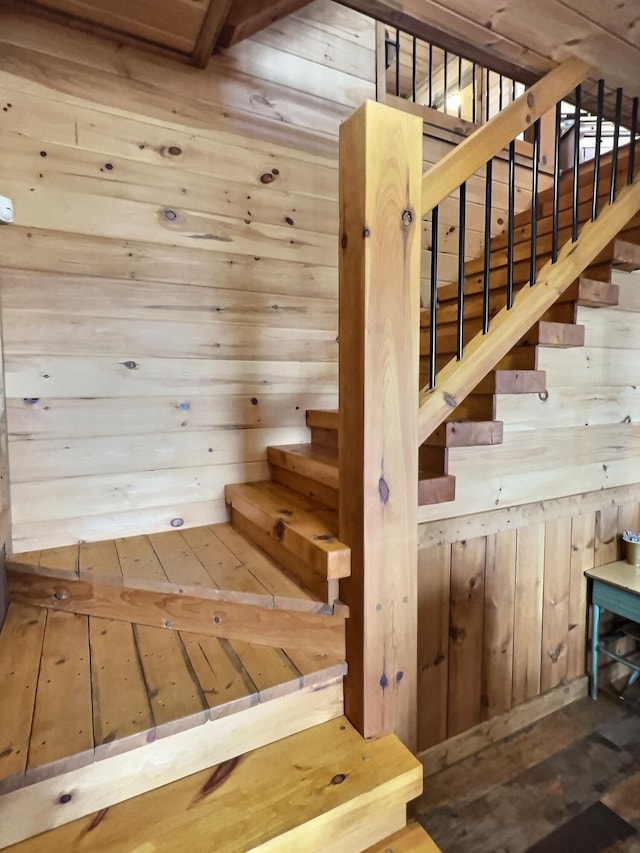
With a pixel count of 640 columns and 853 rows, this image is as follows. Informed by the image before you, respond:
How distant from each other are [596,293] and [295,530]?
1.48 metres

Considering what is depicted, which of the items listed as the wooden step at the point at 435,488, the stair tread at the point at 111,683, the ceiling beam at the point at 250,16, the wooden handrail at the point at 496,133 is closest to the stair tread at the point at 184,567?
the stair tread at the point at 111,683

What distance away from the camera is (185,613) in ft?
4.55

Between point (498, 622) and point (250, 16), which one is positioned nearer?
point (250, 16)

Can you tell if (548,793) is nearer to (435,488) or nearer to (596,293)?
(435,488)

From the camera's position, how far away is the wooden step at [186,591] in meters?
1.31

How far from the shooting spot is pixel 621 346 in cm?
209

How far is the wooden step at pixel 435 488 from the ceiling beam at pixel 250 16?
182 cm

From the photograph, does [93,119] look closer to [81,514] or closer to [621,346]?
[81,514]

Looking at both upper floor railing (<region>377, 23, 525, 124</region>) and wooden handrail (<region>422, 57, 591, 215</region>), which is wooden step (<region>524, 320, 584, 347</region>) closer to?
wooden handrail (<region>422, 57, 591, 215</region>)

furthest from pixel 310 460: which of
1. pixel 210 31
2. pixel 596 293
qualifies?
pixel 210 31

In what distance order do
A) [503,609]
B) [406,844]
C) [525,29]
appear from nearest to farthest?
[406,844] → [525,29] → [503,609]

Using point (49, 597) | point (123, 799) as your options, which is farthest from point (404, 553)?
point (49, 597)

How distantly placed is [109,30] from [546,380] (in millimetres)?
2114

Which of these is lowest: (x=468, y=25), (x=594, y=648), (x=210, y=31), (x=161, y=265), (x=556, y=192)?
(x=594, y=648)
